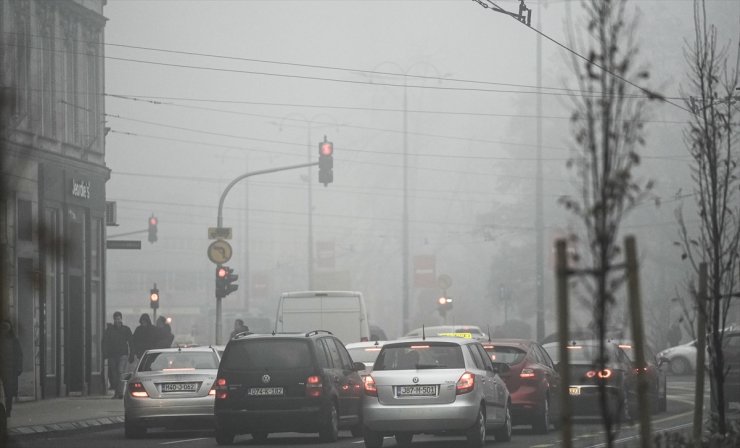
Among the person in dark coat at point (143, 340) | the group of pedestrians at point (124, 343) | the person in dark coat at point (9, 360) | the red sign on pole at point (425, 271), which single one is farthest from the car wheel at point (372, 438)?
the red sign on pole at point (425, 271)

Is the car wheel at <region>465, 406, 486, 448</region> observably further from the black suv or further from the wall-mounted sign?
the wall-mounted sign

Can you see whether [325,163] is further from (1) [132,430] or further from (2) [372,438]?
(2) [372,438]

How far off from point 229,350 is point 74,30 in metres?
17.5

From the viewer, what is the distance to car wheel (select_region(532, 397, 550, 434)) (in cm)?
2402

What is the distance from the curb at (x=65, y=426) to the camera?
2387 cm

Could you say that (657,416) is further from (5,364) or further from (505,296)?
(505,296)

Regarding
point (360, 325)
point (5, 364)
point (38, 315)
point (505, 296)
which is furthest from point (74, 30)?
point (505, 296)

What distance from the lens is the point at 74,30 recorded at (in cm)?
3778

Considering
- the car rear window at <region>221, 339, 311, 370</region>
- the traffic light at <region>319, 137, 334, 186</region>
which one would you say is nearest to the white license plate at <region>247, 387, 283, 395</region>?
the car rear window at <region>221, 339, 311, 370</region>

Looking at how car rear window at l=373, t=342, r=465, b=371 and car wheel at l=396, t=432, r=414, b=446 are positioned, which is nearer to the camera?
car rear window at l=373, t=342, r=465, b=371

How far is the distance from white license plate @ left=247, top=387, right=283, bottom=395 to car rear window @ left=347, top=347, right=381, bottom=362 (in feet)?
16.1

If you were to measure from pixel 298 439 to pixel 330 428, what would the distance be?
1846mm

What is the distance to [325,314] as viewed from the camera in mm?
36625

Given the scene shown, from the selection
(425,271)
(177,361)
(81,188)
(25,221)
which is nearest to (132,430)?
(177,361)
